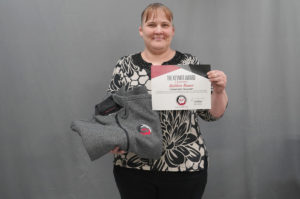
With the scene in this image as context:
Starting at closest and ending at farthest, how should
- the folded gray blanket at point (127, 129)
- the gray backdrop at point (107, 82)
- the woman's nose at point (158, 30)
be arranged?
the folded gray blanket at point (127, 129)
the woman's nose at point (158, 30)
the gray backdrop at point (107, 82)

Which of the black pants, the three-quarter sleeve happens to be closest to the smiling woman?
the three-quarter sleeve

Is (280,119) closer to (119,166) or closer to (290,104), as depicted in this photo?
(290,104)

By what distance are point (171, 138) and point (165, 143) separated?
3 centimetres

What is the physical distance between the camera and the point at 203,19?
1222mm

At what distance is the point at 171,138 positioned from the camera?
2.49 ft

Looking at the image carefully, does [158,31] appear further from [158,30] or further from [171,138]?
[171,138]

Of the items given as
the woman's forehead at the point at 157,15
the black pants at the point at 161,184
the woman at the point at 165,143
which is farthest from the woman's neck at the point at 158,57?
the black pants at the point at 161,184

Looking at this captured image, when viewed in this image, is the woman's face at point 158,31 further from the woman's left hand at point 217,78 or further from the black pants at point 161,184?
the black pants at point 161,184

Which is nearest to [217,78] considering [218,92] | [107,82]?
[218,92]

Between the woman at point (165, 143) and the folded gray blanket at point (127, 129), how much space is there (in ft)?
0.20

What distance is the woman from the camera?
0.75 metres

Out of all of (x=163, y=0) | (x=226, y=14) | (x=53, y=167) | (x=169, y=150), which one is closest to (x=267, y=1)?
(x=226, y=14)

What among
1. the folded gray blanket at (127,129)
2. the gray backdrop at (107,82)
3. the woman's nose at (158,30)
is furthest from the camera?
the gray backdrop at (107,82)

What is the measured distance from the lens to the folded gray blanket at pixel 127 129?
0.66 metres
